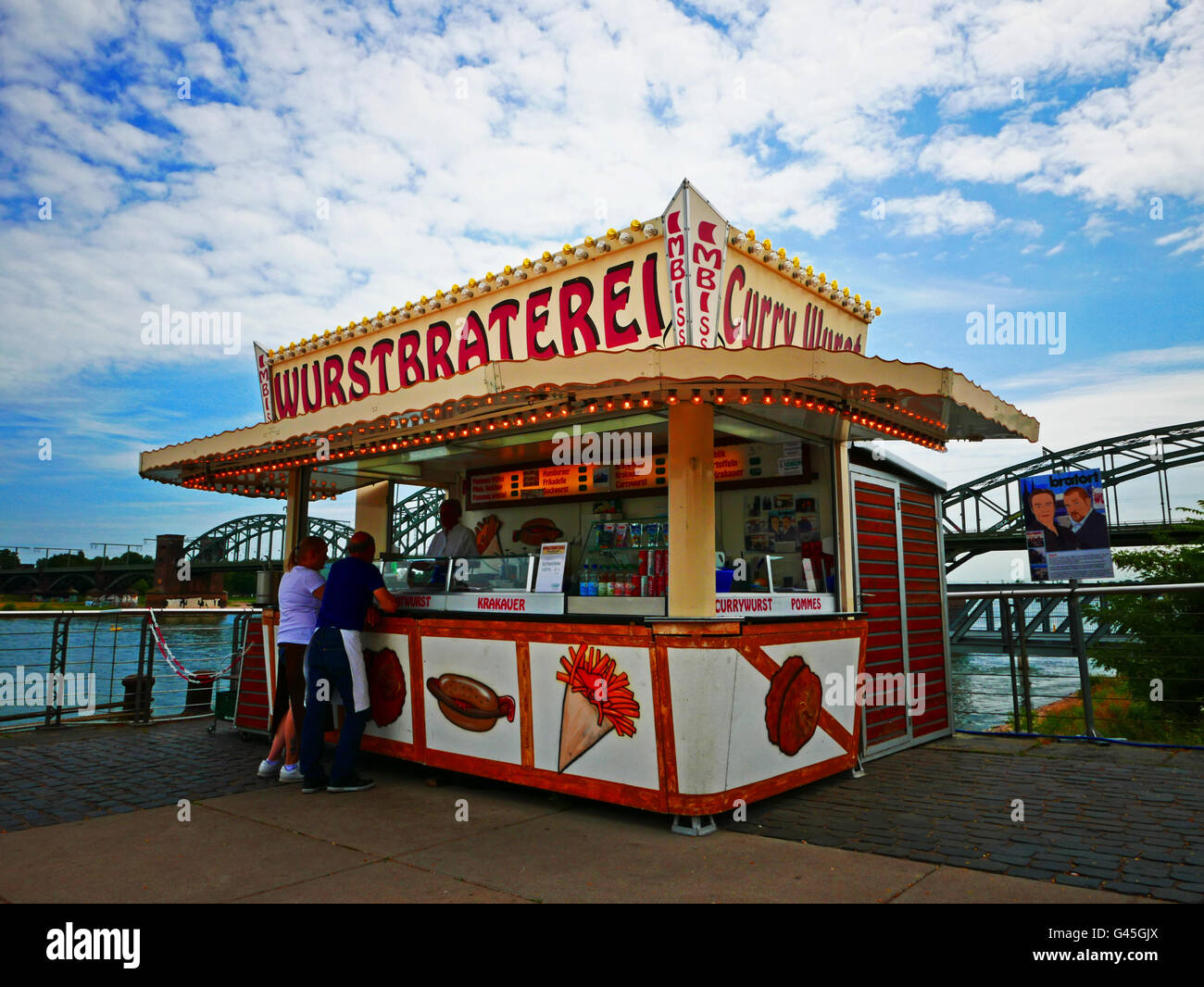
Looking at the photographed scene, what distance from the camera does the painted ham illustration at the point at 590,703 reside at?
466 centimetres

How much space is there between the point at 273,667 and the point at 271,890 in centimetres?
395

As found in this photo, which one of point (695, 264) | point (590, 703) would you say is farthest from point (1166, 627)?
→ point (590, 703)

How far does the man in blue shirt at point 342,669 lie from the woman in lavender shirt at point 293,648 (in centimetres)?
40

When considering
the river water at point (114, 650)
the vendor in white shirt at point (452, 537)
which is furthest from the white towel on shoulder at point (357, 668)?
the river water at point (114, 650)

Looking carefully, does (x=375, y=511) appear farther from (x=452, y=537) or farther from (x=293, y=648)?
(x=293, y=648)

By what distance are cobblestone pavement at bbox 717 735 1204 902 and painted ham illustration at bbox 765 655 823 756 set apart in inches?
16.2

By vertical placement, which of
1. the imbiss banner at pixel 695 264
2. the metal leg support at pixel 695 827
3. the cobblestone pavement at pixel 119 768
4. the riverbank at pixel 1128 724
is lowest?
the riverbank at pixel 1128 724

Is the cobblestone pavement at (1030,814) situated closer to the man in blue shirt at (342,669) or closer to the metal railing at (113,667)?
the man in blue shirt at (342,669)

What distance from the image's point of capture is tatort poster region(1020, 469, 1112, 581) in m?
6.96

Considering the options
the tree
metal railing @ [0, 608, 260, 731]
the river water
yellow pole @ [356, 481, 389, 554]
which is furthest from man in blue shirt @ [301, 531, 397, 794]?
the tree

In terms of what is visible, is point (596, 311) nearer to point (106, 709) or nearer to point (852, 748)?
point (852, 748)

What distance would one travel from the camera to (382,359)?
8.58 m

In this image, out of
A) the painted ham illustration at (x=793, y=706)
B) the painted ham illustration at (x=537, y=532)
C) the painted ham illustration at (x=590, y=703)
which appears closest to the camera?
the painted ham illustration at (x=590, y=703)
